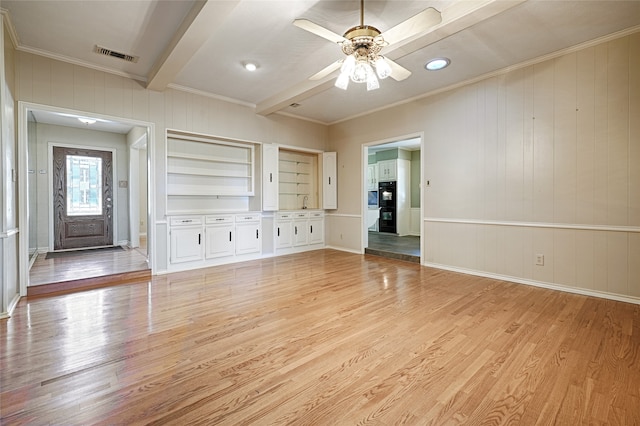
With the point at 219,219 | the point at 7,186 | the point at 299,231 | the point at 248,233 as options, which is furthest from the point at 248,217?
the point at 7,186

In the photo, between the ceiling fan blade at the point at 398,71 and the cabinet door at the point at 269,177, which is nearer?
the ceiling fan blade at the point at 398,71

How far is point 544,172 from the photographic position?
3742 millimetres

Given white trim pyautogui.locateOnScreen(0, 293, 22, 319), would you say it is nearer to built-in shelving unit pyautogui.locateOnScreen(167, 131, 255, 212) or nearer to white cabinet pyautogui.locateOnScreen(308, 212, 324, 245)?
built-in shelving unit pyautogui.locateOnScreen(167, 131, 255, 212)

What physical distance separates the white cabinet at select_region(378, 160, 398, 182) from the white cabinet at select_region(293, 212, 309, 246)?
359cm

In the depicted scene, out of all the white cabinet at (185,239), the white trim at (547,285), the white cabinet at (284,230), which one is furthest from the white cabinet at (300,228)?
the white trim at (547,285)

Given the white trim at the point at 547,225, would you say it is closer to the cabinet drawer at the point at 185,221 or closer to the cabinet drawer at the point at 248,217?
the cabinet drawer at the point at 248,217

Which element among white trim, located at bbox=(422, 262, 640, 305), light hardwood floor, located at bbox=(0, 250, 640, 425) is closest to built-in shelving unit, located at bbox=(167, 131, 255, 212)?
light hardwood floor, located at bbox=(0, 250, 640, 425)

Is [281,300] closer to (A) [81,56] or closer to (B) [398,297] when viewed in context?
(B) [398,297]

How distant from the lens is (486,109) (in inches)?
166

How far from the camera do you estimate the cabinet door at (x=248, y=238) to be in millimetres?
5438

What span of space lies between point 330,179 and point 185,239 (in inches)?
128

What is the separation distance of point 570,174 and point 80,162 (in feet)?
28.6

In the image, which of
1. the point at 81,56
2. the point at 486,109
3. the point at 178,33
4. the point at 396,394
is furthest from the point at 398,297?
the point at 81,56

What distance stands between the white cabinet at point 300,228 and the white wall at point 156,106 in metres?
1.52
